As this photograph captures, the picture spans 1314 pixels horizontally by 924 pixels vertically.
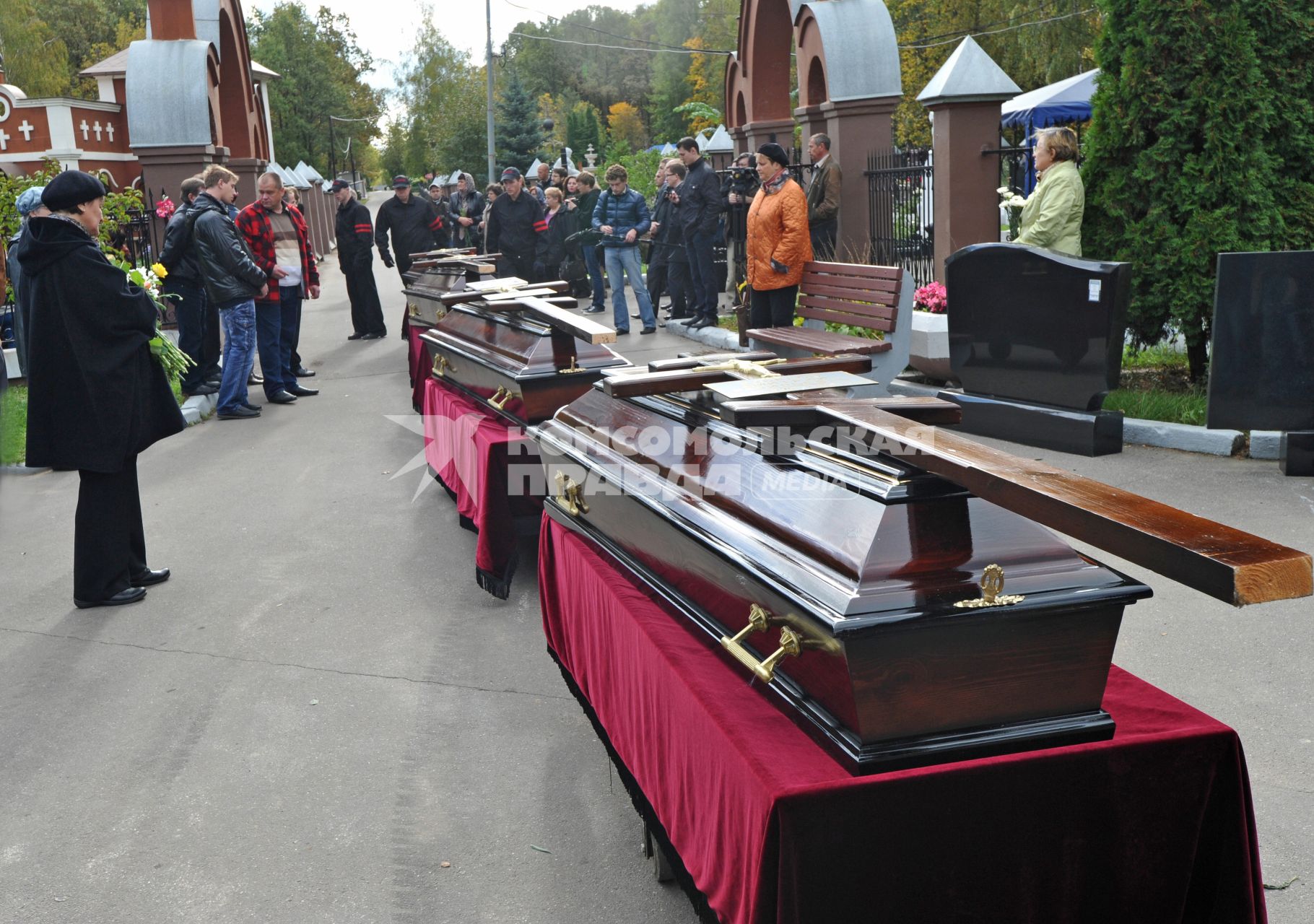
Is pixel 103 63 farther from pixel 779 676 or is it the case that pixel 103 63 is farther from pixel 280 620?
pixel 779 676

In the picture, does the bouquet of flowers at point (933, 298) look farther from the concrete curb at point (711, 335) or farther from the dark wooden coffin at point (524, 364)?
the dark wooden coffin at point (524, 364)

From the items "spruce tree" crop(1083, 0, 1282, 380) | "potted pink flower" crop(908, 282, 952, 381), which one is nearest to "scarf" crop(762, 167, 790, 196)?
"potted pink flower" crop(908, 282, 952, 381)

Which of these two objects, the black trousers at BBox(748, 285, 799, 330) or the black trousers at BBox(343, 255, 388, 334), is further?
the black trousers at BBox(343, 255, 388, 334)

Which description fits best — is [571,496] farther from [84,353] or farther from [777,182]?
[777,182]

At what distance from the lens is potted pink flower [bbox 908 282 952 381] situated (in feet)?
29.9

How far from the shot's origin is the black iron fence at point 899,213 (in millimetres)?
12859

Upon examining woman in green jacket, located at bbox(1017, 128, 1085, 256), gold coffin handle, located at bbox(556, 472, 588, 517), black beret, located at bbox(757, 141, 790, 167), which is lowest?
gold coffin handle, located at bbox(556, 472, 588, 517)

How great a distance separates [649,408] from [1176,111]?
19.9 ft

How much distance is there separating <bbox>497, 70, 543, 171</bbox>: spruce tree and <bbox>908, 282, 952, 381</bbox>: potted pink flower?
150 feet

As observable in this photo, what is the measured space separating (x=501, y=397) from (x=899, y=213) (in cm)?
895

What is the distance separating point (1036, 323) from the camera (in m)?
7.50

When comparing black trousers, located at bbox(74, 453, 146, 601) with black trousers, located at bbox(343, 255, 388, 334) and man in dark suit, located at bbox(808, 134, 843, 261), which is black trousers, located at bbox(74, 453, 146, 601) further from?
black trousers, located at bbox(343, 255, 388, 334)

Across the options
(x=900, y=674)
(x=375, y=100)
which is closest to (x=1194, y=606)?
(x=900, y=674)

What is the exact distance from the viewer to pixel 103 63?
27.3m
